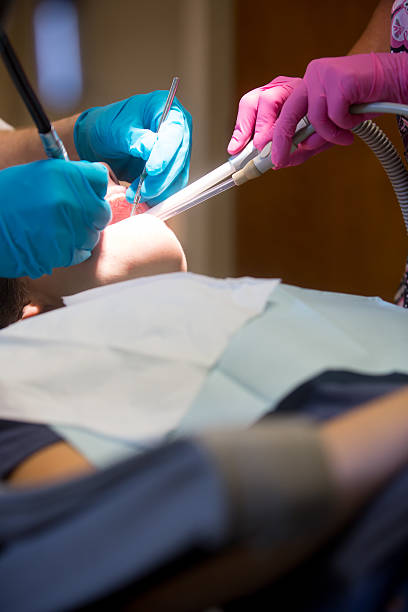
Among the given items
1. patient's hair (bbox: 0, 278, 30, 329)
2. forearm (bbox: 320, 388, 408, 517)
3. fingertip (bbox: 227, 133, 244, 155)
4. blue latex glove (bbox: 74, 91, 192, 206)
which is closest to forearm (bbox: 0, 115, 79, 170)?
blue latex glove (bbox: 74, 91, 192, 206)

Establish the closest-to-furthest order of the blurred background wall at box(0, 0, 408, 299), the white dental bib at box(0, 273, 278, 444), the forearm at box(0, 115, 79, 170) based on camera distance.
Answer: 1. the white dental bib at box(0, 273, 278, 444)
2. the forearm at box(0, 115, 79, 170)
3. the blurred background wall at box(0, 0, 408, 299)

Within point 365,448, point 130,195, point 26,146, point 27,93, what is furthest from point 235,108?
point 365,448

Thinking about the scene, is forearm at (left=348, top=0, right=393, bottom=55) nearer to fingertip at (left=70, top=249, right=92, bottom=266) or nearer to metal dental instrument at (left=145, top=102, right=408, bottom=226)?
metal dental instrument at (left=145, top=102, right=408, bottom=226)

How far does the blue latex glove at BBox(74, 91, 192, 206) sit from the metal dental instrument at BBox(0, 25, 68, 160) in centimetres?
34

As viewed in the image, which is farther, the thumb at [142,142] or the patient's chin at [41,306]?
the thumb at [142,142]

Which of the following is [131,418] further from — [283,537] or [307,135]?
[307,135]

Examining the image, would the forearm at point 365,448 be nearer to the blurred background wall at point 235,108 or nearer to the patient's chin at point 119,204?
the patient's chin at point 119,204

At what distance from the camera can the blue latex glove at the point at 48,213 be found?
2.97ft

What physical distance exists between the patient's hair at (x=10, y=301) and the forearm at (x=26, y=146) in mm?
679

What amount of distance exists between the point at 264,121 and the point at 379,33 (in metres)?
0.41

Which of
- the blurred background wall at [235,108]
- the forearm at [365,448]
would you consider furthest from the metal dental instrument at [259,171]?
the blurred background wall at [235,108]

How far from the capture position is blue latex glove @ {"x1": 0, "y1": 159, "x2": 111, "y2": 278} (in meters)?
0.90

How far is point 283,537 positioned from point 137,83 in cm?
262

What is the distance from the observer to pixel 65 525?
353 mm
